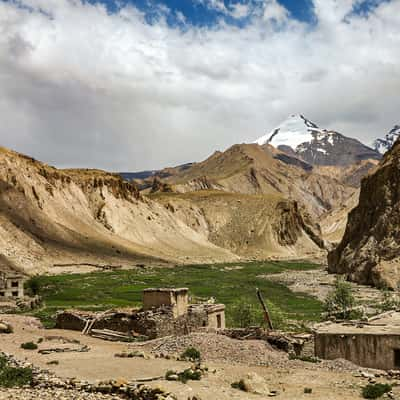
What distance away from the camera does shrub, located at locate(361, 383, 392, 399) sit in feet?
54.6

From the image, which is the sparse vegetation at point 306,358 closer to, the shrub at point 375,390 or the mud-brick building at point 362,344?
the mud-brick building at point 362,344

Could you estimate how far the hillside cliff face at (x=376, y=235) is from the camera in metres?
65.3

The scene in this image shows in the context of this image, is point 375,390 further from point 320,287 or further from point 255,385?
point 320,287

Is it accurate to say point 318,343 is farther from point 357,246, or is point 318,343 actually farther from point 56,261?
point 56,261

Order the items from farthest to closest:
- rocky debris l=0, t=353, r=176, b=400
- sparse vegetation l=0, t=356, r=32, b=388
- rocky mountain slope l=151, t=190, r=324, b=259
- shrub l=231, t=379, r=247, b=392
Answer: rocky mountain slope l=151, t=190, r=324, b=259
shrub l=231, t=379, r=247, b=392
sparse vegetation l=0, t=356, r=32, b=388
rocky debris l=0, t=353, r=176, b=400

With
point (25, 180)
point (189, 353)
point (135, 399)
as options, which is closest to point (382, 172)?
point (25, 180)

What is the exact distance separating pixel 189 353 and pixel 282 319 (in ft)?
51.1

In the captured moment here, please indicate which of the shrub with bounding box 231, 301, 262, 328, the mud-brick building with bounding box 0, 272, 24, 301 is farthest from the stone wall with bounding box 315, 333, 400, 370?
the mud-brick building with bounding box 0, 272, 24, 301

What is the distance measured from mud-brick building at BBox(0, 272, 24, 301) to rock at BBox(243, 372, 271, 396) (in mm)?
32970

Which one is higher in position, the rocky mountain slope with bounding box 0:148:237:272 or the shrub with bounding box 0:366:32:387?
the rocky mountain slope with bounding box 0:148:237:272

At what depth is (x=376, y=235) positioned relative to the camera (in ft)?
237

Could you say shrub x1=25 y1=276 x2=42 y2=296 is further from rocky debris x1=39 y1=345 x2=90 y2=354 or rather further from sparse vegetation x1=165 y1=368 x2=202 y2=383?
sparse vegetation x1=165 y1=368 x2=202 y2=383

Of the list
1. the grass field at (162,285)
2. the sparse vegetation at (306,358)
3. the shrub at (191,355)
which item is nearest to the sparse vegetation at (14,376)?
the shrub at (191,355)

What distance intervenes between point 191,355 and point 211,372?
9.10ft
